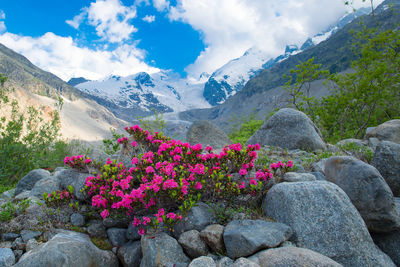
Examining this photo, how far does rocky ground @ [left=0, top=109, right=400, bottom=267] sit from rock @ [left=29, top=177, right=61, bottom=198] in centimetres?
89

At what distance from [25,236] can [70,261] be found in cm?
183

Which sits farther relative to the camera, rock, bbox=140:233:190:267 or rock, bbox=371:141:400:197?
rock, bbox=371:141:400:197

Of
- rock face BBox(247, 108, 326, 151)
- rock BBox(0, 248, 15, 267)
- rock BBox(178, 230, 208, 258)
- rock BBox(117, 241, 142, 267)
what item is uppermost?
rock face BBox(247, 108, 326, 151)

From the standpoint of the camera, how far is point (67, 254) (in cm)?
419

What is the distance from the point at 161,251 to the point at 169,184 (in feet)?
4.25

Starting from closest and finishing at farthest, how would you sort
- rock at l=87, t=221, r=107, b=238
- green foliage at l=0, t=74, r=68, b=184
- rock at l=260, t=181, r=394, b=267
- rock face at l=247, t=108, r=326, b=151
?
rock at l=260, t=181, r=394, b=267 → rock at l=87, t=221, r=107, b=238 → rock face at l=247, t=108, r=326, b=151 → green foliage at l=0, t=74, r=68, b=184

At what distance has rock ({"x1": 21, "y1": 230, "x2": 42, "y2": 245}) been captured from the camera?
503cm

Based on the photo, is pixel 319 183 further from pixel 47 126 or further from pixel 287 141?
pixel 47 126

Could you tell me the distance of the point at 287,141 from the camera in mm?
11258

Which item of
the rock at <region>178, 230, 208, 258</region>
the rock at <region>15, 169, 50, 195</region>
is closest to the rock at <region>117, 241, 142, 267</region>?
the rock at <region>178, 230, 208, 258</region>

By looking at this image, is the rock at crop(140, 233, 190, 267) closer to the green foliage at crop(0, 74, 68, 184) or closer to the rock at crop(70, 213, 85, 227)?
the rock at crop(70, 213, 85, 227)

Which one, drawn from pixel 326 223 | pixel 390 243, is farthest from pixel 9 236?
pixel 390 243

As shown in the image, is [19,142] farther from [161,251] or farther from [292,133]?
[292,133]

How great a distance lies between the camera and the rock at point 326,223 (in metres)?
4.25
